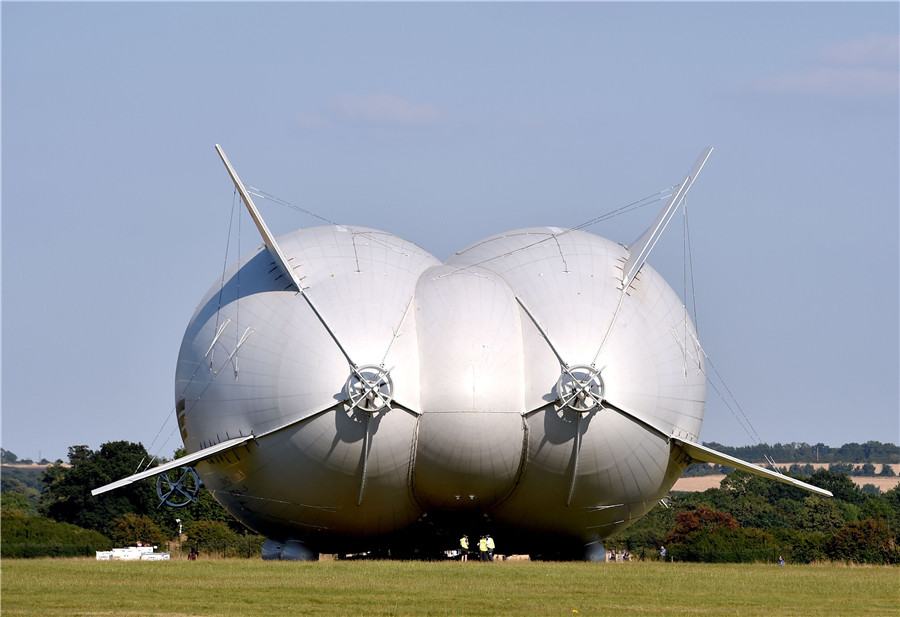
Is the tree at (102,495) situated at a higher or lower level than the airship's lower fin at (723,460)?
higher

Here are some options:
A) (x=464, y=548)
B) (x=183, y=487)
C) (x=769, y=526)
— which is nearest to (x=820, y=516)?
(x=769, y=526)

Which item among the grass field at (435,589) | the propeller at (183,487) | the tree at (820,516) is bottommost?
the grass field at (435,589)

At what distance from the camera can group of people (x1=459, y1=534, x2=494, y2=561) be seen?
149 ft

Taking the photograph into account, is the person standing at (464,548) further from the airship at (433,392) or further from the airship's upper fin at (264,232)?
the airship's upper fin at (264,232)

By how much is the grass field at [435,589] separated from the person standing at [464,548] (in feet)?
6.58

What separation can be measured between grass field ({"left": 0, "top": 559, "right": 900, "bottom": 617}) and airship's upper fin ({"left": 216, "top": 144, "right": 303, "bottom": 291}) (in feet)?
29.1

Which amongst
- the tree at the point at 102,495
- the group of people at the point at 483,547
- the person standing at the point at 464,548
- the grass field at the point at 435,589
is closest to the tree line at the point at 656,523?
the tree at the point at 102,495

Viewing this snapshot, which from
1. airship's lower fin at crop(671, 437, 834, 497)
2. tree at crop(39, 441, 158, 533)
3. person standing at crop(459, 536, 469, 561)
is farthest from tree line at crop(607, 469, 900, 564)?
tree at crop(39, 441, 158, 533)

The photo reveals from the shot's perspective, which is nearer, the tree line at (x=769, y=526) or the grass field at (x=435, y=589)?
the grass field at (x=435, y=589)

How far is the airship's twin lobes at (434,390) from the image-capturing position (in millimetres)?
41438

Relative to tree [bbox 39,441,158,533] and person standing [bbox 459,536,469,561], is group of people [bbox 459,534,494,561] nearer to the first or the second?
person standing [bbox 459,536,469,561]

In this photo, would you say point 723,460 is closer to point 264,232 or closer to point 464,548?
point 464,548

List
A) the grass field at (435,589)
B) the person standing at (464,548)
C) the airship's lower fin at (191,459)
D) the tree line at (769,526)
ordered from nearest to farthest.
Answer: the grass field at (435,589)
the airship's lower fin at (191,459)
the person standing at (464,548)
the tree line at (769,526)

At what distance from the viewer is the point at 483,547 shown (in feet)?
149
